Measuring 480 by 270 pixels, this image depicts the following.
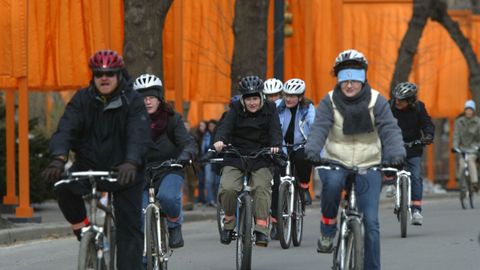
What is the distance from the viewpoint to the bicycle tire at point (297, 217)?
15.6m

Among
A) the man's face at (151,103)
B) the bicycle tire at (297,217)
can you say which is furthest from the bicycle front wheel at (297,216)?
the man's face at (151,103)

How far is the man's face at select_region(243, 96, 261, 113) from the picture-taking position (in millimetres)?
13719

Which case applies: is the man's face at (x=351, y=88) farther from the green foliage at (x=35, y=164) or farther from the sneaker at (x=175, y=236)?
the green foliage at (x=35, y=164)

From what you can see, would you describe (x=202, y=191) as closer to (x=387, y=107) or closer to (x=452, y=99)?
(x=452, y=99)

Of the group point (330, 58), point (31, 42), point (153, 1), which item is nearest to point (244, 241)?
point (153, 1)

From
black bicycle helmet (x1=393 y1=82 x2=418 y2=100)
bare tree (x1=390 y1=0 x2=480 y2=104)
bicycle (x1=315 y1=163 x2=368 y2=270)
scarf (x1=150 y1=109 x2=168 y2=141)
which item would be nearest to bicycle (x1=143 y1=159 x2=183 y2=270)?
scarf (x1=150 y1=109 x2=168 y2=141)

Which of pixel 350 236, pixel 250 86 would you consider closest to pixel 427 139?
pixel 250 86

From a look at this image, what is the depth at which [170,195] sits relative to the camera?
11.5 meters

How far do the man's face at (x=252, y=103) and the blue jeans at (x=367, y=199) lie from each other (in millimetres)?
3343

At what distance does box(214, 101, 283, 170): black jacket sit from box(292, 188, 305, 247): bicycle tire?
6.39 feet

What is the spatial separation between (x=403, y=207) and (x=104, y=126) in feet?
25.3

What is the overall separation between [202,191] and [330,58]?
15.8 ft

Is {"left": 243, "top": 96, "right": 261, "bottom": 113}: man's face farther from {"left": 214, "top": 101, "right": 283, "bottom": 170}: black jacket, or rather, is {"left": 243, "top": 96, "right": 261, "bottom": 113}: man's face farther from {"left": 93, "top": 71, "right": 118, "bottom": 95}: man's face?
{"left": 93, "top": 71, "right": 118, "bottom": 95}: man's face

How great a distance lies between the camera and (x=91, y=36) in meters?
21.1
